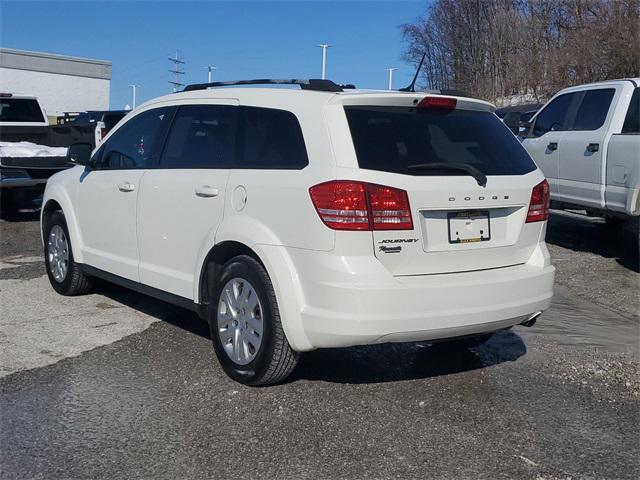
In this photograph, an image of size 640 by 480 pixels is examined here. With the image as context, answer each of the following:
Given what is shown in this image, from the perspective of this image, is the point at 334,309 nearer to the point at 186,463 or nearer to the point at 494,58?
the point at 186,463

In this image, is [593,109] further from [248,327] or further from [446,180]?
[248,327]

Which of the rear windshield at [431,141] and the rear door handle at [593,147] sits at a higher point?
the rear door handle at [593,147]

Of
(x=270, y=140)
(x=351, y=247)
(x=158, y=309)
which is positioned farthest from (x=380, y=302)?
(x=158, y=309)

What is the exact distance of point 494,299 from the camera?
4.37 meters

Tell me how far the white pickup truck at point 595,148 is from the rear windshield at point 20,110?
29.4 feet

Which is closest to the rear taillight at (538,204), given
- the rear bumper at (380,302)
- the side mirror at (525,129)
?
the rear bumper at (380,302)

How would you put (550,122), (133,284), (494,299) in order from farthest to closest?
(550,122) < (133,284) < (494,299)

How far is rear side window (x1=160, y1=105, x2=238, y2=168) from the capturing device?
4938 millimetres

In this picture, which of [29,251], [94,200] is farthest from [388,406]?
[29,251]

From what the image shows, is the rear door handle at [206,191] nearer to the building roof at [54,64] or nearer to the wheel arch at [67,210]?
the wheel arch at [67,210]

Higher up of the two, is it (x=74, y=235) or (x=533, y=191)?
(x=533, y=191)

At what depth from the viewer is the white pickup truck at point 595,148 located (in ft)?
27.6

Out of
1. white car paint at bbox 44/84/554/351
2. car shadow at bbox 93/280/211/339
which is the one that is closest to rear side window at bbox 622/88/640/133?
white car paint at bbox 44/84/554/351

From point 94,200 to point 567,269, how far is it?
5342 mm
